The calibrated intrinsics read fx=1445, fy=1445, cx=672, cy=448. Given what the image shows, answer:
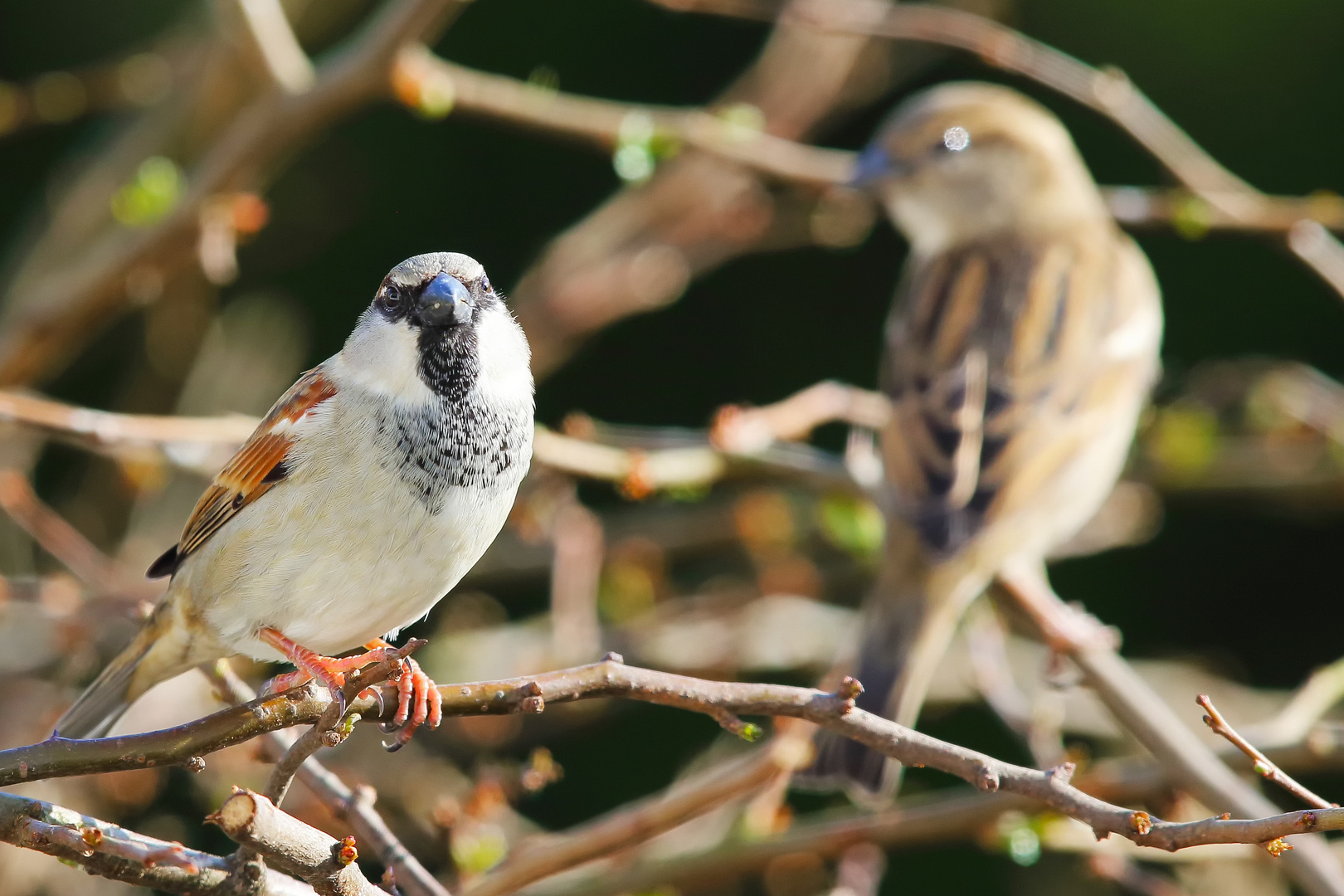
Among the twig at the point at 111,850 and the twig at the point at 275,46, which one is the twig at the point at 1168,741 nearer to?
the twig at the point at 111,850

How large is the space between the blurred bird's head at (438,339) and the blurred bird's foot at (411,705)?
40 cm

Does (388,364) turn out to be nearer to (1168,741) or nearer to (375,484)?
(375,484)

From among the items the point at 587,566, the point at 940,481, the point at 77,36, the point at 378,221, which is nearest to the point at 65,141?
the point at 77,36

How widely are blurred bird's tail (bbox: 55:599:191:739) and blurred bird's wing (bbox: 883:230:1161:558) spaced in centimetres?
141

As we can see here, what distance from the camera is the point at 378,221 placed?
4316 mm

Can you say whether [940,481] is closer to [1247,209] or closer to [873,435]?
[1247,209]

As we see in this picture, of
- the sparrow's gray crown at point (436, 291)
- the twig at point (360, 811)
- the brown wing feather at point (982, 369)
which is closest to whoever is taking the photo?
the twig at point (360, 811)

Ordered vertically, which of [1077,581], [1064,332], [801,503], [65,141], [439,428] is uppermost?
[65,141]

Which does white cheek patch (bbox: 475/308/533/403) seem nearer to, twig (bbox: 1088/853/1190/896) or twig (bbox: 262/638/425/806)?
twig (bbox: 262/638/425/806)

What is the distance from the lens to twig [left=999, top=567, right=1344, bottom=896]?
204cm

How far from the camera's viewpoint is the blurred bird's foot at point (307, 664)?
1620 mm

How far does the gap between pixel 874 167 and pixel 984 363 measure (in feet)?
2.47

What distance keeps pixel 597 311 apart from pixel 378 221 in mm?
946

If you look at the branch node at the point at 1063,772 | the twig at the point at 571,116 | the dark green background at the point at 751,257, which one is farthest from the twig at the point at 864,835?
the dark green background at the point at 751,257
